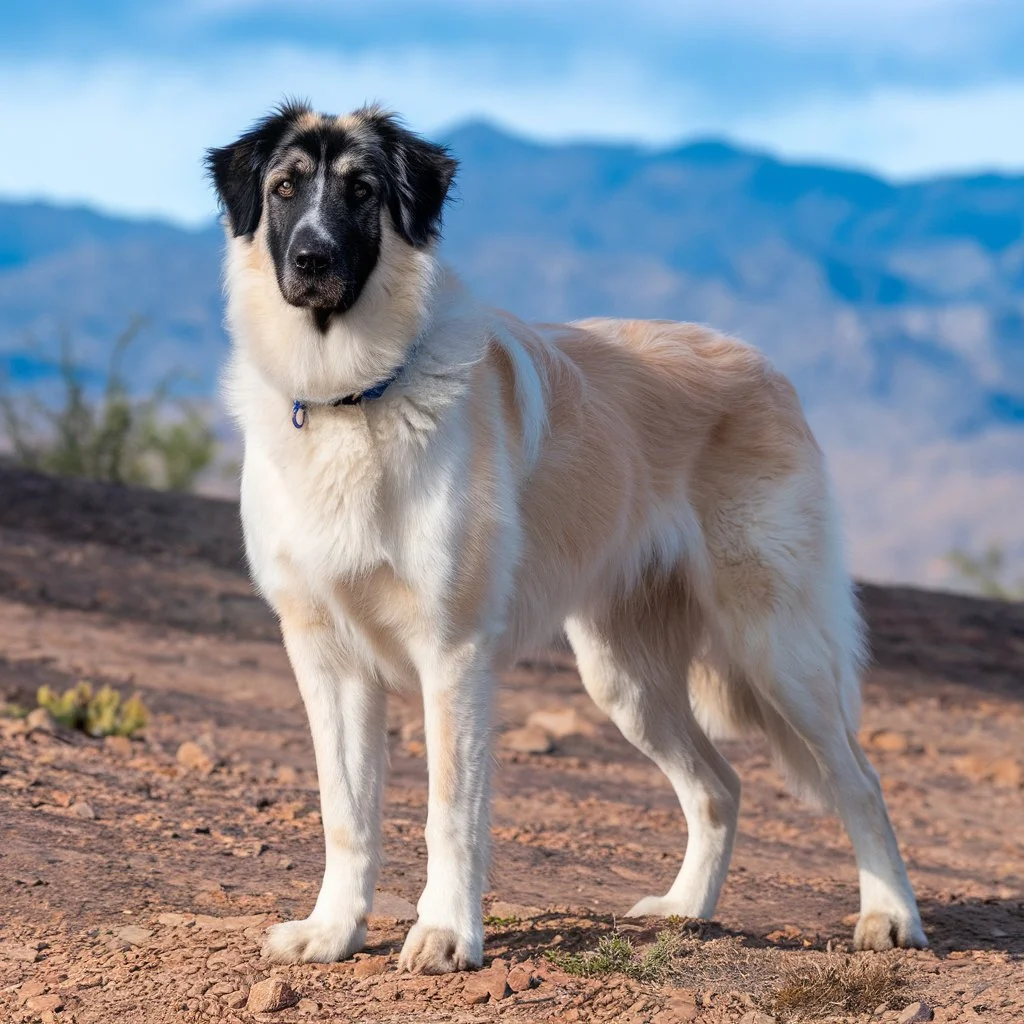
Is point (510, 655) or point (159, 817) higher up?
point (510, 655)

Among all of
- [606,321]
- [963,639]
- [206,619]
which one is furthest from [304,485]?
[963,639]

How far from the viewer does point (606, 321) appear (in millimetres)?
5258

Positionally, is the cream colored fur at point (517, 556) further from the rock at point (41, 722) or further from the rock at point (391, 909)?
the rock at point (41, 722)

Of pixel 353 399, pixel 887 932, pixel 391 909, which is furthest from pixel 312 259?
pixel 887 932

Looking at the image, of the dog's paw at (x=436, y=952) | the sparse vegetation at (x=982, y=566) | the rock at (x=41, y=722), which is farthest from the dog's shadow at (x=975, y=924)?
the sparse vegetation at (x=982, y=566)

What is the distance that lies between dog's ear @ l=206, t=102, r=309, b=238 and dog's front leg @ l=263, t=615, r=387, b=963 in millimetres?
1167

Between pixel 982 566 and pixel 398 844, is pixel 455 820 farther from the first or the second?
pixel 982 566

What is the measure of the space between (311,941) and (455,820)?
54cm

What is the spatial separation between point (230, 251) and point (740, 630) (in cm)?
217

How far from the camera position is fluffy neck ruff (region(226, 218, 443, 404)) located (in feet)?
12.9

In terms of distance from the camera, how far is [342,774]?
403 cm

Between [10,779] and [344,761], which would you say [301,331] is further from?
[10,779]

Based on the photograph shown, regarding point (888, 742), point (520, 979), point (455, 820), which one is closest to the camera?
point (520, 979)

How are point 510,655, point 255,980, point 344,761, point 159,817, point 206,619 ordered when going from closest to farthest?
point 255,980
point 344,761
point 510,655
point 159,817
point 206,619
